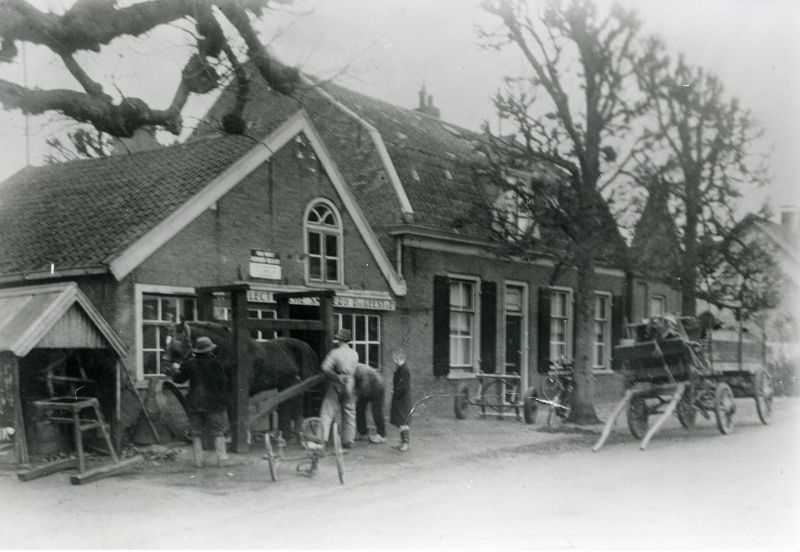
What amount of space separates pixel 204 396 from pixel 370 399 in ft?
9.70

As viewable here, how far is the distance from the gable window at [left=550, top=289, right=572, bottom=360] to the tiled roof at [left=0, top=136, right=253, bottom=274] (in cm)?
978

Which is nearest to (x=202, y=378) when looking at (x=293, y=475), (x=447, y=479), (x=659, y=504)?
(x=293, y=475)

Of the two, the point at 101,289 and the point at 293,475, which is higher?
the point at 101,289

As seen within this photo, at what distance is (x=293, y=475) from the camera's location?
1016cm

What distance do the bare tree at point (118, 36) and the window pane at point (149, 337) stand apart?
3864mm

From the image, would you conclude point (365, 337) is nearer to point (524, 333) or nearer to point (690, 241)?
point (524, 333)

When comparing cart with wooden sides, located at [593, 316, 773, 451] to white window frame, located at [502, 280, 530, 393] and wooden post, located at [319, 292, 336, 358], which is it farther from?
white window frame, located at [502, 280, 530, 393]

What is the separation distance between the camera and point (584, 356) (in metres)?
15.5

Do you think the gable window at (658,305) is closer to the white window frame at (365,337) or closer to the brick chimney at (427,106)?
the brick chimney at (427,106)

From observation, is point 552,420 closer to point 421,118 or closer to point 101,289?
point 421,118

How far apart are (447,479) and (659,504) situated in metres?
2.54

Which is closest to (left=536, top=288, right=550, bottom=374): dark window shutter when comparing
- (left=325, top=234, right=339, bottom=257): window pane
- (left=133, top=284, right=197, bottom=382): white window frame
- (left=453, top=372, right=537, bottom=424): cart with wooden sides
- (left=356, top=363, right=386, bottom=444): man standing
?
(left=453, top=372, right=537, bottom=424): cart with wooden sides

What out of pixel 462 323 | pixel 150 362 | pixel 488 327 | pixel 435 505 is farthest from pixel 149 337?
pixel 488 327

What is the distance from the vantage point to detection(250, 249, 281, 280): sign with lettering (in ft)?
44.9
